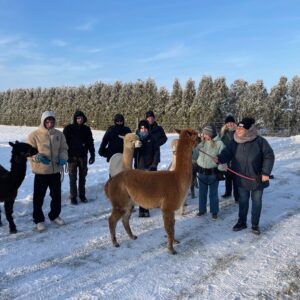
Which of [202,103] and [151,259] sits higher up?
[202,103]

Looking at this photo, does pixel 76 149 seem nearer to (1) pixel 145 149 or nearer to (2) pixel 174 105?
(1) pixel 145 149

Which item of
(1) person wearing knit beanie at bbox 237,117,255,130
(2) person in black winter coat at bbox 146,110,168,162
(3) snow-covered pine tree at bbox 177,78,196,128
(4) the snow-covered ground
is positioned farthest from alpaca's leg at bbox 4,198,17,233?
(3) snow-covered pine tree at bbox 177,78,196,128

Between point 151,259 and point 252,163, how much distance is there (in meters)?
2.30

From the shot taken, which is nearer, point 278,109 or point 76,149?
point 76,149

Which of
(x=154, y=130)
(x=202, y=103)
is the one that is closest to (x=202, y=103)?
(x=202, y=103)

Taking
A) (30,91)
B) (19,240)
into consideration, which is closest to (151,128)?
(19,240)

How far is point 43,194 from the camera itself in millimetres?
6102

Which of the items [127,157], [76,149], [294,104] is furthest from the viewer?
[294,104]

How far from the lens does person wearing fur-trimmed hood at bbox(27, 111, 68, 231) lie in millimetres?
5961

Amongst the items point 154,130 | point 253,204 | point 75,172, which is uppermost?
point 154,130

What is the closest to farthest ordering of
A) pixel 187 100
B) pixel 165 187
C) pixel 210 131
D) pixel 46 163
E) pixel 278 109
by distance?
pixel 165 187
pixel 46 163
pixel 210 131
pixel 278 109
pixel 187 100

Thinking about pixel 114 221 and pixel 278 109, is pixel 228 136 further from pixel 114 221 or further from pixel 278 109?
pixel 278 109

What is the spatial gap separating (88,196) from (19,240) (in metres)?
2.97

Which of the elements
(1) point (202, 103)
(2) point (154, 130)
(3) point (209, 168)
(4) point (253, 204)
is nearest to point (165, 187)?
(4) point (253, 204)
